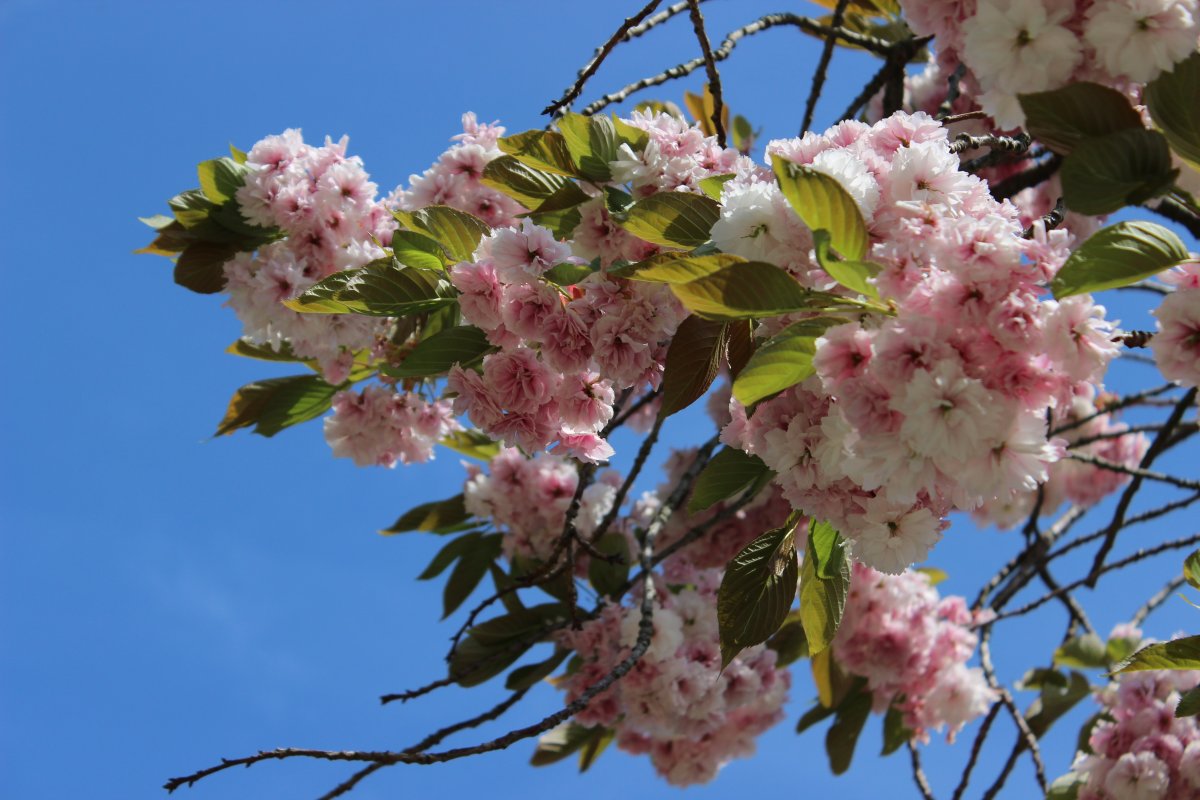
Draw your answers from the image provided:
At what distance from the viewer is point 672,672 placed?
115 inches

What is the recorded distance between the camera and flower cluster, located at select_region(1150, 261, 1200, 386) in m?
1.21

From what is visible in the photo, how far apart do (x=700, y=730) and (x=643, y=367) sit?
181cm

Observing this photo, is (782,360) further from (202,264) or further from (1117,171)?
(202,264)


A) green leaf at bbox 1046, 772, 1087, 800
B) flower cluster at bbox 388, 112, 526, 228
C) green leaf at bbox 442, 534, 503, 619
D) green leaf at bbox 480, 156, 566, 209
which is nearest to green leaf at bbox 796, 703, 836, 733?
green leaf at bbox 1046, 772, 1087, 800

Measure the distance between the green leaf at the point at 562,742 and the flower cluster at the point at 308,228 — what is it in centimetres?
155

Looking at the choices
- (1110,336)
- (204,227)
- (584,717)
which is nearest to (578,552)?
(584,717)

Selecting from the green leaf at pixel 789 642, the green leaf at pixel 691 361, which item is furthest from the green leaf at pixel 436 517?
the green leaf at pixel 691 361

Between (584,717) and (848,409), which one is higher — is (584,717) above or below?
above

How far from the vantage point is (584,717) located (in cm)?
308

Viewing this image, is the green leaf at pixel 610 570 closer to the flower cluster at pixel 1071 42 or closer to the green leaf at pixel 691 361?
the green leaf at pixel 691 361

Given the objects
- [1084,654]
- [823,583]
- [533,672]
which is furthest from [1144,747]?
[533,672]

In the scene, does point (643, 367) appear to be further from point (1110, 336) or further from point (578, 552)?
point (578, 552)

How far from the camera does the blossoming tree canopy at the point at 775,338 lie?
3.72ft

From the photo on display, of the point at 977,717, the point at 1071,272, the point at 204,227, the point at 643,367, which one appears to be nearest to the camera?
the point at 1071,272
